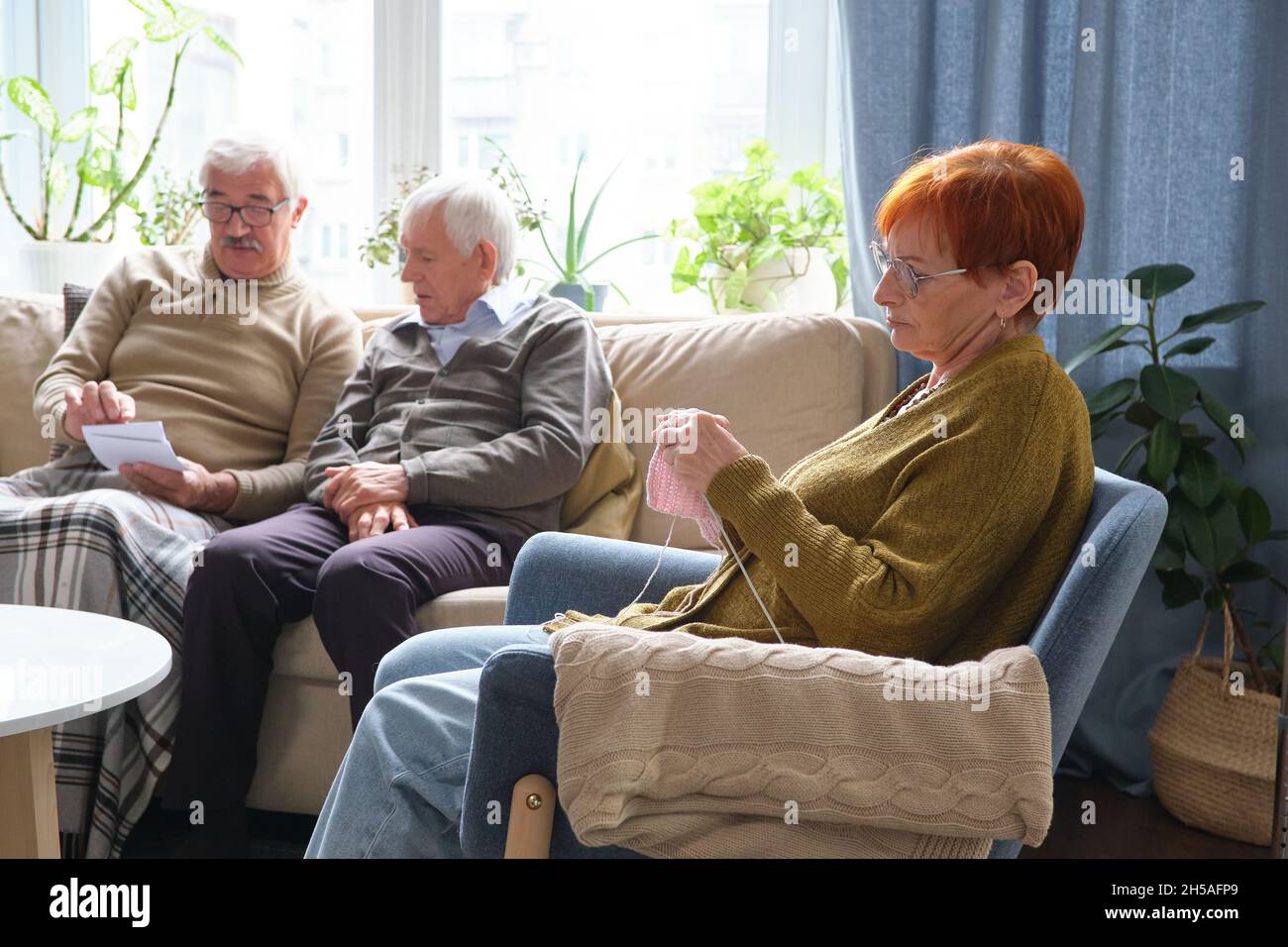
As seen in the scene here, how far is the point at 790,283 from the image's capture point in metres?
2.78

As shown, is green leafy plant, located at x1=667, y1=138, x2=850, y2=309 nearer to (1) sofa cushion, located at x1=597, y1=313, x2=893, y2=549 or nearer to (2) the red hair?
(1) sofa cushion, located at x1=597, y1=313, x2=893, y2=549

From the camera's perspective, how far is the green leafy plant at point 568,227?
2.92 metres

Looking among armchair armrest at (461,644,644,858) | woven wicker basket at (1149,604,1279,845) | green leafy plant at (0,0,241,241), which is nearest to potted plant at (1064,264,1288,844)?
woven wicker basket at (1149,604,1279,845)

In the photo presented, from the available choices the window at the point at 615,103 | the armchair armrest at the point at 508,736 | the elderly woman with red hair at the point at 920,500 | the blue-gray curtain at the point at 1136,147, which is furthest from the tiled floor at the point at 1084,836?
the window at the point at 615,103

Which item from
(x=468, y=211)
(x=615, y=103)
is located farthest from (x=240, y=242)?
(x=615, y=103)

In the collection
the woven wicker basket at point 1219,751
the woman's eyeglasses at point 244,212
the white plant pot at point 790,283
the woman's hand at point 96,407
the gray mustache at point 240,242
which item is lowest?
the woven wicker basket at point 1219,751

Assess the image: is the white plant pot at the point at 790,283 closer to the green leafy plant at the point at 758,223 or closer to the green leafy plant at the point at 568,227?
the green leafy plant at the point at 758,223

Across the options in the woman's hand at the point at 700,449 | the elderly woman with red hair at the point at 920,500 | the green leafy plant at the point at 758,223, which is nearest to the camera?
the elderly woman with red hair at the point at 920,500

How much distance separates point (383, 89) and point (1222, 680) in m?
2.47

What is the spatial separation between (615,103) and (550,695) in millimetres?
2308

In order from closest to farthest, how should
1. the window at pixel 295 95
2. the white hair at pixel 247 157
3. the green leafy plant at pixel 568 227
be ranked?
the white hair at pixel 247 157, the green leafy plant at pixel 568 227, the window at pixel 295 95

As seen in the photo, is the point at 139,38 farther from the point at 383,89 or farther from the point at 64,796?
the point at 64,796

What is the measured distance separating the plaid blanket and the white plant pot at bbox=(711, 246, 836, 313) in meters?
1.40
